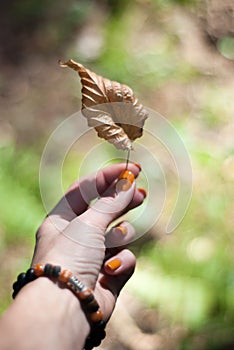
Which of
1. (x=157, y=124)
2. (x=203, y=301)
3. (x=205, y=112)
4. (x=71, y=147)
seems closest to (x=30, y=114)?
(x=71, y=147)

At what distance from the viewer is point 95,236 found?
1470 mm

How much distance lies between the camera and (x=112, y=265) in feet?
5.15

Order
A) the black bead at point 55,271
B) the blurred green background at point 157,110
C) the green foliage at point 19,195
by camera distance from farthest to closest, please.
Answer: the green foliage at point 19,195
the blurred green background at point 157,110
the black bead at point 55,271

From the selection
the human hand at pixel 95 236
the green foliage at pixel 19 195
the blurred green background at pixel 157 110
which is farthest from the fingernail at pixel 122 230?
the green foliage at pixel 19 195

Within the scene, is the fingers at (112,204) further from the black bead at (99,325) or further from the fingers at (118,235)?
the black bead at (99,325)

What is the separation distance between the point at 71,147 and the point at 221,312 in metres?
0.84

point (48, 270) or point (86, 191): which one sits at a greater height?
point (48, 270)

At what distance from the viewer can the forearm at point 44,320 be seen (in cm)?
123

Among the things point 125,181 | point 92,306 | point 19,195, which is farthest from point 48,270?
point 19,195

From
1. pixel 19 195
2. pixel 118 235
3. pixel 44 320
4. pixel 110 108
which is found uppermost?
pixel 110 108

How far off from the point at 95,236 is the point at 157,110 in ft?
3.95

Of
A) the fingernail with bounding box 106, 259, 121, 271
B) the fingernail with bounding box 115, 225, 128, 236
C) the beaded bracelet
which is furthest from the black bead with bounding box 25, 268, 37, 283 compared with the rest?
the fingernail with bounding box 115, 225, 128, 236

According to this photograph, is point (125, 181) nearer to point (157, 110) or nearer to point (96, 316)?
point (96, 316)

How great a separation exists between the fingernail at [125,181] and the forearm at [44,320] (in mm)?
339
